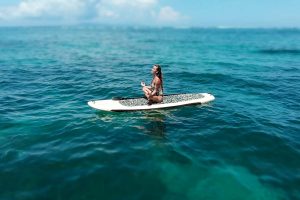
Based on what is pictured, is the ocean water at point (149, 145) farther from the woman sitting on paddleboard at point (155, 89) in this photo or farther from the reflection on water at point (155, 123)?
the woman sitting on paddleboard at point (155, 89)

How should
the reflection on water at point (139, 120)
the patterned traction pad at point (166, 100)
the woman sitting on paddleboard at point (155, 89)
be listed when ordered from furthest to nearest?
the patterned traction pad at point (166, 100), the woman sitting on paddleboard at point (155, 89), the reflection on water at point (139, 120)

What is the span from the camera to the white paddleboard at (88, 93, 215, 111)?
19.2 m

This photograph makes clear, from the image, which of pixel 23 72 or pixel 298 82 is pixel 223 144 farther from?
pixel 23 72

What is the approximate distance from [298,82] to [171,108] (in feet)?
55.3

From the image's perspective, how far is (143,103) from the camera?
20.0 meters

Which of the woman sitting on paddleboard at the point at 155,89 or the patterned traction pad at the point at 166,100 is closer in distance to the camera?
the woman sitting on paddleboard at the point at 155,89

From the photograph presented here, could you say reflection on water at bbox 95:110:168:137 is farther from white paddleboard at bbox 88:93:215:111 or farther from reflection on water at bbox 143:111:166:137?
white paddleboard at bbox 88:93:215:111

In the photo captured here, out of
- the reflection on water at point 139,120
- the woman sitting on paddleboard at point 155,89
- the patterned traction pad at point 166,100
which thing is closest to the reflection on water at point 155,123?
the reflection on water at point 139,120

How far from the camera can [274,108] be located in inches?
866

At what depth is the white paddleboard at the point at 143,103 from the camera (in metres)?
19.2

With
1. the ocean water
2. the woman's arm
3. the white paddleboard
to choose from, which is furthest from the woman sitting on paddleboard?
the ocean water

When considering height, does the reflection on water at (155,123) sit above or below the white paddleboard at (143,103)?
below

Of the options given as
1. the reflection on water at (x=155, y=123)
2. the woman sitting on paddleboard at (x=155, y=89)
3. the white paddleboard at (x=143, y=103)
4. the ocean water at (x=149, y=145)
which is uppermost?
the woman sitting on paddleboard at (x=155, y=89)

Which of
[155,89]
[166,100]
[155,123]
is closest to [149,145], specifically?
[155,123]
